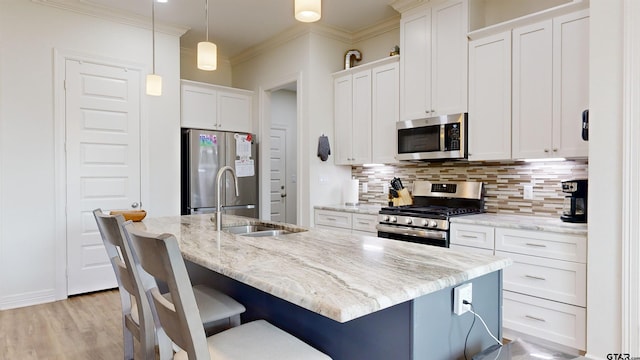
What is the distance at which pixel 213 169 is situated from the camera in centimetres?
464

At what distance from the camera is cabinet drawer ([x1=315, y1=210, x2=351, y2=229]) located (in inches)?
161

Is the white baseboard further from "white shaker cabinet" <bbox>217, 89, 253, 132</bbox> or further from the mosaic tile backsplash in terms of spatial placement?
the mosaic tile backsplash

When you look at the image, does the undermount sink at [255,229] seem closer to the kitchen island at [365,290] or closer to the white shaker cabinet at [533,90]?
the kitchen island at [365,290]

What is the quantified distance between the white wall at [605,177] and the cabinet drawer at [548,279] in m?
0.07

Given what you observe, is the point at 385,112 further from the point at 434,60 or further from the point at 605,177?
the point at 605,177

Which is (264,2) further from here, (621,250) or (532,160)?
(621,250)

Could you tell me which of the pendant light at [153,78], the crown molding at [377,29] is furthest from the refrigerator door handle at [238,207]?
the crown molding at [377,29]

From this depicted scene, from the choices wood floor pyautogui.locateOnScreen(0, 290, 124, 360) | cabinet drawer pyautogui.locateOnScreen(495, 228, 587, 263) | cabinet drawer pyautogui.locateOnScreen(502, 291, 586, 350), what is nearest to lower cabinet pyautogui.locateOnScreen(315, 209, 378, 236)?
cabinet drawer pyautogui.locateOnScreen(495, 228, 587, 263)

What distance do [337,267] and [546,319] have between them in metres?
2.04

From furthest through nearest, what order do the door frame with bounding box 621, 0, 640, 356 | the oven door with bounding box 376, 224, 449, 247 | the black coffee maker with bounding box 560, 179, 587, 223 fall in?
the oven door with bounding box 376, 224, 449, 247 → the black coffee maker with bounding box 560, 179, 587, 223 → the door frame with bounding box 621, 0, 640, 356

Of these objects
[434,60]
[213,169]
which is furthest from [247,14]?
[434,60]

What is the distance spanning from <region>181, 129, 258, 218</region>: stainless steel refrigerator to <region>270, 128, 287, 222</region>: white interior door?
49.3 inches

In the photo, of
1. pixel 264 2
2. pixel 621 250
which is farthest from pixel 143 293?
pixel 264 2

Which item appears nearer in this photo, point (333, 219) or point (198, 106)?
point (333, 219)
